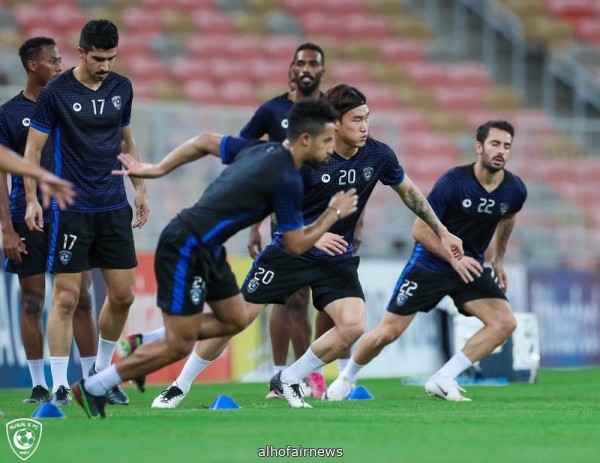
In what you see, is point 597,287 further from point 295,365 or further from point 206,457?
point 206,457

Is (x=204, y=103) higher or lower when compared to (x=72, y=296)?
higher

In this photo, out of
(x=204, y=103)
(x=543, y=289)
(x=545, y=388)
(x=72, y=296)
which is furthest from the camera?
(x=204, y=103)

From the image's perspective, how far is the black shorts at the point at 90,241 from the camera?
9805 mm

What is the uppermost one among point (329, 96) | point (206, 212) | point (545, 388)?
point (329, 96)

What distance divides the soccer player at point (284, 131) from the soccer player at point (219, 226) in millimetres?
2203

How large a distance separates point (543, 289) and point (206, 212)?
10.6 meters

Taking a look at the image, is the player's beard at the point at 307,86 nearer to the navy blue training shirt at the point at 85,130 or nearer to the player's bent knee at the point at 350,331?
the navy blue training shirt at the point at 85,130

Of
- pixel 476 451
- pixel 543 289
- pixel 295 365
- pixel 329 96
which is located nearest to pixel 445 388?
Answer: pixel 295 365

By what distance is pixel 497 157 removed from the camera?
11367 millimetres

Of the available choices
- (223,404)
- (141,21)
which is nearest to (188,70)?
(141,21)

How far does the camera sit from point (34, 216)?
31.7ft

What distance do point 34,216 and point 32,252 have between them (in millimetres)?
877

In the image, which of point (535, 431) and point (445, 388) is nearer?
point (535, 431)

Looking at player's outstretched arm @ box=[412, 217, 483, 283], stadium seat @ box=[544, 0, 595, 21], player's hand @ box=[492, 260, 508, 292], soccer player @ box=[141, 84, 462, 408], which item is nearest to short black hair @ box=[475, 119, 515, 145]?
player's outstretched arm @ box=[412, 217, 483, 283]
